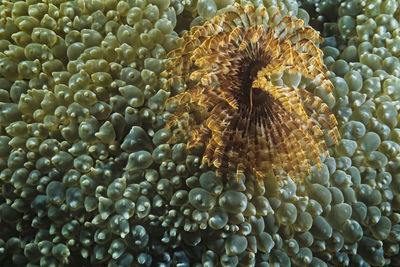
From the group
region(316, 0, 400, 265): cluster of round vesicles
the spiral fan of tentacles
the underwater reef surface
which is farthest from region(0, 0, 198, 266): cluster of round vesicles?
region(316, 0, 400, 265): cluster of round vesicles

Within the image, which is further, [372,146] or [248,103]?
[372,146]

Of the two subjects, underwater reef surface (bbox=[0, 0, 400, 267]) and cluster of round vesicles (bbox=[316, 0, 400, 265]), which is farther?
cluster of round vesicles (bbox=[316, 0, 400, 265])

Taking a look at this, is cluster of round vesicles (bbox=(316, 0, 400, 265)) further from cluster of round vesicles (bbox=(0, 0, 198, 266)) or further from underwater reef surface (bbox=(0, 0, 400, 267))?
cluster of round vesicles (bbox=(0, 0, 198, 266))

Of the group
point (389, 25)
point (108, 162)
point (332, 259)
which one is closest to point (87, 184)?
point (108, 162)

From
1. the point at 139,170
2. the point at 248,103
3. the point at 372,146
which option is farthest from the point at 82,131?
the point at 372,146

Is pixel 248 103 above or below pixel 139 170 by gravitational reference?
above

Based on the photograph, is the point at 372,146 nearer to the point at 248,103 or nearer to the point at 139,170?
the point at 248,103
